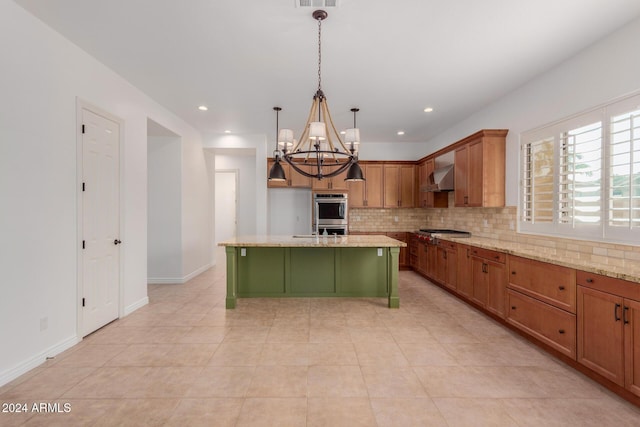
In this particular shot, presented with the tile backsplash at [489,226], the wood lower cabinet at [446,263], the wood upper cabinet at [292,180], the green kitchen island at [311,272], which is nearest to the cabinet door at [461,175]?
the tile backsplash at [489,226]

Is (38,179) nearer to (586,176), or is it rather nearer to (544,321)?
(544,321)

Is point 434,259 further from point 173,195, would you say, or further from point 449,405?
point 173,195

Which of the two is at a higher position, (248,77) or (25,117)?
(248,77)

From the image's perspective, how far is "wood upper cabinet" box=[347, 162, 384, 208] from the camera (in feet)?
20.6

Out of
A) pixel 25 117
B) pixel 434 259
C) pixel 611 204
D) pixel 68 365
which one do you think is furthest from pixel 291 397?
pixel 434 259

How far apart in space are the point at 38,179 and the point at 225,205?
20.9 ft

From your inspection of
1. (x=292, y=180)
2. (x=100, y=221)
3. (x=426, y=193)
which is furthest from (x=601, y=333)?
(x=292, y=180)

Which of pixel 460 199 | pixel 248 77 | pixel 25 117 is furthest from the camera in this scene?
pixel 460 199

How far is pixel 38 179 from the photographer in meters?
2.41

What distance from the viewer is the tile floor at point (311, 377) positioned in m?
1.83

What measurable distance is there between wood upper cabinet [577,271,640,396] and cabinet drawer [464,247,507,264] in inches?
A: 36.8

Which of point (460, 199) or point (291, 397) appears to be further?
point (460, 199)

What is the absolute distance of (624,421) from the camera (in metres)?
1.79

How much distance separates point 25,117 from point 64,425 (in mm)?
2292
